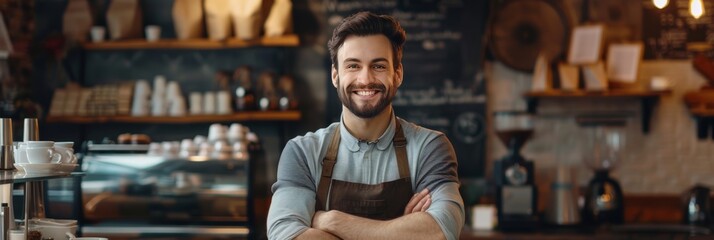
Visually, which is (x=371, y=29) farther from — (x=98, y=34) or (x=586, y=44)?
(x=98, y=34)

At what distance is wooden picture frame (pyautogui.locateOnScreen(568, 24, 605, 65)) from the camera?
20.7 feet

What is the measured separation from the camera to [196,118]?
6445 mm

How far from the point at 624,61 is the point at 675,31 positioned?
0.38m

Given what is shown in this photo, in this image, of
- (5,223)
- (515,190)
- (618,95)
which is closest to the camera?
(5,223)

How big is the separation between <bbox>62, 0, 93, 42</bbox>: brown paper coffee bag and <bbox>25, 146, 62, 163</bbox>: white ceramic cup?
11.5 feet

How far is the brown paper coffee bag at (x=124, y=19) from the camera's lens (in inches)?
255

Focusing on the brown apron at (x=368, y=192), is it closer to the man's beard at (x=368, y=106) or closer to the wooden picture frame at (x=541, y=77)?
the man's beard at (x=368, y=106)

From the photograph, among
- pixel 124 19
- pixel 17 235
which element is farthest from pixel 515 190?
pixel 17 235

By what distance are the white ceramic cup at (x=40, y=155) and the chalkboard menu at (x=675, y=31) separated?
4228 millimetres

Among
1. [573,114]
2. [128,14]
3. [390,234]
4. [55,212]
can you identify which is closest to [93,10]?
[128,14]

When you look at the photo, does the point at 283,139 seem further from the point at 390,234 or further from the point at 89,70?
the point at 390,234

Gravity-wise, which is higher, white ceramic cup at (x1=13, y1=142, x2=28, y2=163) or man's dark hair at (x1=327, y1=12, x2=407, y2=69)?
man's dark hair at (x1=327, y1=12, x2=407, y2=69)

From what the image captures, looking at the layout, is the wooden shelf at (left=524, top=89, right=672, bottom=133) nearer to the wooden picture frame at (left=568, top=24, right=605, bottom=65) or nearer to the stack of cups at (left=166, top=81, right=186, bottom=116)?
the wooden picture frame at (left=568, top=24, right=605, bottom=65)

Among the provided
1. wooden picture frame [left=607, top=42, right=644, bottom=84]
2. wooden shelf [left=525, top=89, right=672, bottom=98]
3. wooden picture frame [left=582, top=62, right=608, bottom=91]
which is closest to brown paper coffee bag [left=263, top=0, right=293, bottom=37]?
wooden shelf [left=525, top=89, right=672, bottom=98]
